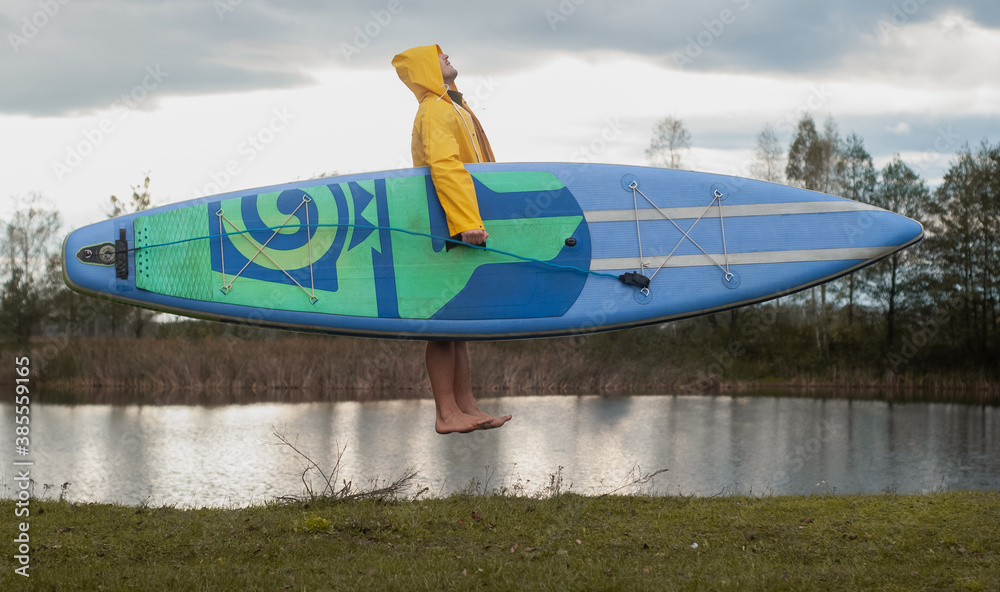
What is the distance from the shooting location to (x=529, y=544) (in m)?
6.16

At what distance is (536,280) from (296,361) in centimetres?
1516

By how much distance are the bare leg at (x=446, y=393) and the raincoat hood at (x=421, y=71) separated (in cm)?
124

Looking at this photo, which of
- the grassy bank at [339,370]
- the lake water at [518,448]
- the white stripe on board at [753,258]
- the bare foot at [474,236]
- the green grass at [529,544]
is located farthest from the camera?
the grassy bank at [339,370]

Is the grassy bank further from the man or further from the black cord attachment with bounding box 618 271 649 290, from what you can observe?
the black cord attachment with bounding box 618 271 649 290

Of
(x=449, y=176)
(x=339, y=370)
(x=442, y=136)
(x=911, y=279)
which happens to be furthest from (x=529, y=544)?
(x=911, y=279)

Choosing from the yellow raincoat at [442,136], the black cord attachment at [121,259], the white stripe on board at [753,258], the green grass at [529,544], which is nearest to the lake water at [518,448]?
the green grass at [529,544]

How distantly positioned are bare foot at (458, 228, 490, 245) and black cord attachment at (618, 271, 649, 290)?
2.49 ft

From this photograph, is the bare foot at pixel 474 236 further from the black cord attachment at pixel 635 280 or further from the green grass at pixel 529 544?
the green grass at pixel 529 544

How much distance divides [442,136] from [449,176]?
22 centimetres

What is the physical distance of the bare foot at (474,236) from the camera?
3896 millimetres

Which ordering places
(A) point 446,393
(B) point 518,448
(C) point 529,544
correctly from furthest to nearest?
(B) point 518,448, (C) point 529,544, (A) point 446,393

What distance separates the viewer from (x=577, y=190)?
434 centimetres

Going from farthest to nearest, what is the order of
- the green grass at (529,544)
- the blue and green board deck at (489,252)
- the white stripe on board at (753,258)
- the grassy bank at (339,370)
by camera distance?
the grassy bank at (339,370) → the green grass at (529,544) → the white stripe on board at (753,258) → the blue and green board deck at (489,252)

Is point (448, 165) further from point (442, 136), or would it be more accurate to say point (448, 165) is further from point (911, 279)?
point (911, 279)
